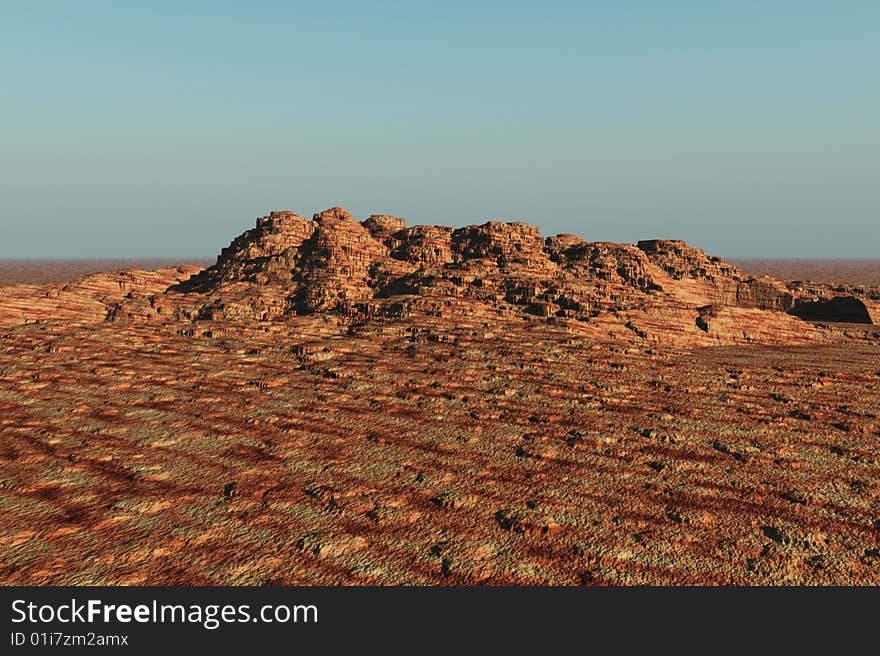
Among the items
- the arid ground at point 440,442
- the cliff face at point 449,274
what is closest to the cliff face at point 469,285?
the cliff face at point 449,274

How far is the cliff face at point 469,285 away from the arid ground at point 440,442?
258mm

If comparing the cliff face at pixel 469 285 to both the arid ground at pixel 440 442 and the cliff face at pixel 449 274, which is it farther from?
the arid ground at pixel 440 442

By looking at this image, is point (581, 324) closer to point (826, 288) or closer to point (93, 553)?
point (93, 553)

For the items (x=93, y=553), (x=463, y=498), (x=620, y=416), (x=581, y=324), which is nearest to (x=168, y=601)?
(x=93, y=553)

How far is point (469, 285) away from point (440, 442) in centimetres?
1466

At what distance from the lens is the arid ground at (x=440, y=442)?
6188 millimetres

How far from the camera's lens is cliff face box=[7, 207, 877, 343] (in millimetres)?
21641

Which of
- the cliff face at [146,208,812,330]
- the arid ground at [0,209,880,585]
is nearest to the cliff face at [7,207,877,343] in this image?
the cliff face at [146,208,812,330]

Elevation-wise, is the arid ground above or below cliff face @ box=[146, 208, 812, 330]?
below

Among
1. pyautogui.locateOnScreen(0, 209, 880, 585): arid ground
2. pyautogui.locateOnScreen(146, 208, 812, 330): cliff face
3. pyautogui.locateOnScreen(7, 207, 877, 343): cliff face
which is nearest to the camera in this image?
pyautogui.locateOnScreen(0, 209, 880, 585): arid ground

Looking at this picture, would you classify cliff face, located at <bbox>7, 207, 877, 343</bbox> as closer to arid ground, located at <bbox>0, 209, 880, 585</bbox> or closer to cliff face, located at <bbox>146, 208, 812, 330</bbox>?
cliff face, located at <bbox>146, 208, 812, 330</bbox>

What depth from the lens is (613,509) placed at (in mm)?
7305

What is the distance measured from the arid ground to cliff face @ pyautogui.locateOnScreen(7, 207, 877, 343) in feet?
0.85

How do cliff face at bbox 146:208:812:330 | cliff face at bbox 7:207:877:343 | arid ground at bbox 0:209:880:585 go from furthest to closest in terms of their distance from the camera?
cliff face at bbox 146:208:812:330
cliff face at bbox 7:207:877:343
arid ground at bbox 0:209:880:585
